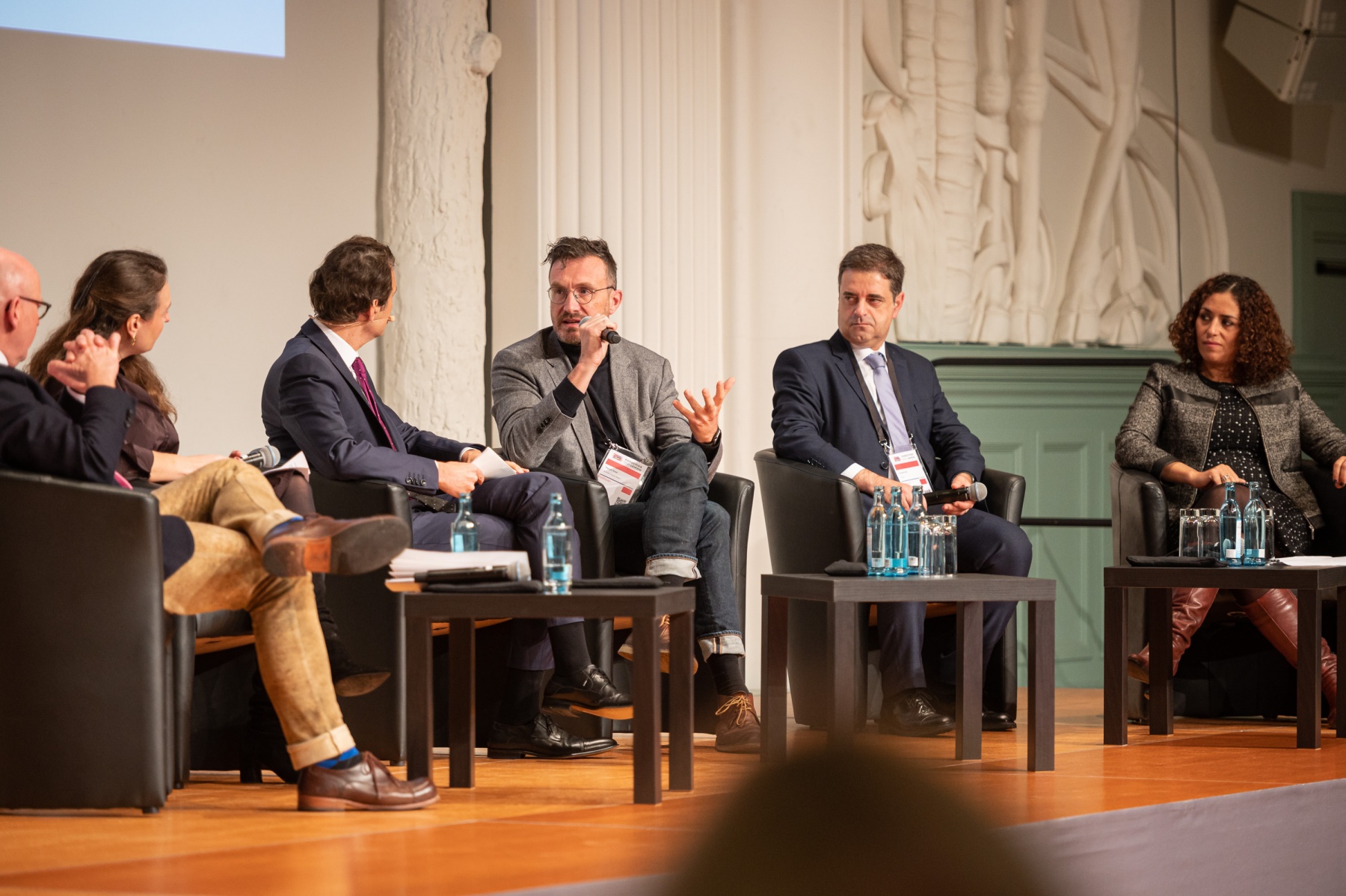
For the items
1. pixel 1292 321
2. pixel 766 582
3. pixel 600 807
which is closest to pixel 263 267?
pixel 766 582

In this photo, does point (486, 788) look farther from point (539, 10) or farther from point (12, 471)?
point (539, 10)

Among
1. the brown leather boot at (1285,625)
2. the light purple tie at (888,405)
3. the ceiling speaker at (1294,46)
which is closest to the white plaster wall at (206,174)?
the light purple tie at (888,405)

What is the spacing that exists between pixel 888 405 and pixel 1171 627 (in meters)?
0.94

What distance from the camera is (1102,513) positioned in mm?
5582

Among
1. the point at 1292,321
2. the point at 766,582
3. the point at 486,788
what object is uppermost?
the point at 1292,321

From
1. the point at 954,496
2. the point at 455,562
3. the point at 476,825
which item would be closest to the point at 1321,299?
the point at 954,496

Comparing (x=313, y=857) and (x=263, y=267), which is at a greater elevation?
(x=263, y=267)

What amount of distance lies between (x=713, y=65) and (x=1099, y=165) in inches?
65.5

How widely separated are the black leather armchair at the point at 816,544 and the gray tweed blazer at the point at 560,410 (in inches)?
8.7

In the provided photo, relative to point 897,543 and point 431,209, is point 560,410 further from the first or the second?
point 431,209

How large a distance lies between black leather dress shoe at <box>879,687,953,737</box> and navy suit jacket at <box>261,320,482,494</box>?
1207 mm

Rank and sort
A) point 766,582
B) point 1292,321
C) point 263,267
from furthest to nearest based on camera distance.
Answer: point 1292,321 → point 263,267 → point 766,582

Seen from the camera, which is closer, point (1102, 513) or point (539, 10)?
point (539, 10)

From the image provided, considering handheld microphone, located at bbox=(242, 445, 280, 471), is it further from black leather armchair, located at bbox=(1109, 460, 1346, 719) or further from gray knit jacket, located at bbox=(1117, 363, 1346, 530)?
gray knit jacket, located at bbox=(1117, 363, 1346, 530)
